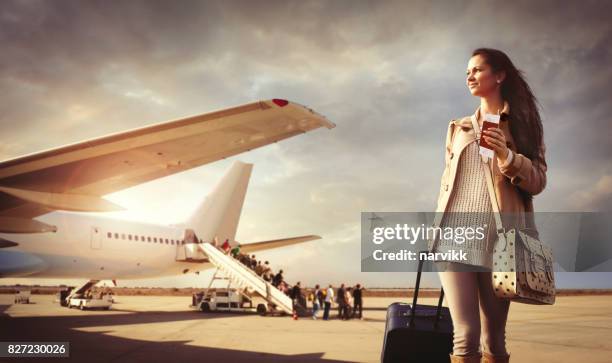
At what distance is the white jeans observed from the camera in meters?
2.32

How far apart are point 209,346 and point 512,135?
7560mm

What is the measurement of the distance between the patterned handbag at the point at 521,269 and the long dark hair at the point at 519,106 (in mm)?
393

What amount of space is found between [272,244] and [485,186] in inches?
881

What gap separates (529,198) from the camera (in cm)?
251

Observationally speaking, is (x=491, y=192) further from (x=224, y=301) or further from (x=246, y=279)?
(x=224, y=301)

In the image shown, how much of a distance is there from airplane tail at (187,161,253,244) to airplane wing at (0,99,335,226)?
1856 cm

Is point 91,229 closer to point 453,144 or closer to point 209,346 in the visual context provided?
point 209,346

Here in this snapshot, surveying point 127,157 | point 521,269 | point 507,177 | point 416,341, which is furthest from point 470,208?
point 127,157

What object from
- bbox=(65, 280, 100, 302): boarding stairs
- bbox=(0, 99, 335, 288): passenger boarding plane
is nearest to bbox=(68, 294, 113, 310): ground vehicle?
bbox=(65, 280, 100, 302): boarding stairs

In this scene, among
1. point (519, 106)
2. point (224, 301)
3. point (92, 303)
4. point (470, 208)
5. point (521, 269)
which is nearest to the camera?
point (521, 269)

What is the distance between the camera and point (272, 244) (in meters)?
24.4

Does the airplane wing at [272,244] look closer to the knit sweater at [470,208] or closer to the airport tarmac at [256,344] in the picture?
the airport tarmac at [256,344]

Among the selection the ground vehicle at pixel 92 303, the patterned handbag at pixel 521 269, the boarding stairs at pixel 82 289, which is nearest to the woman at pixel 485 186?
the patterned handbag at pixel 521 269

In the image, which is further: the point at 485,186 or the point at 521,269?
the point at 485,186
